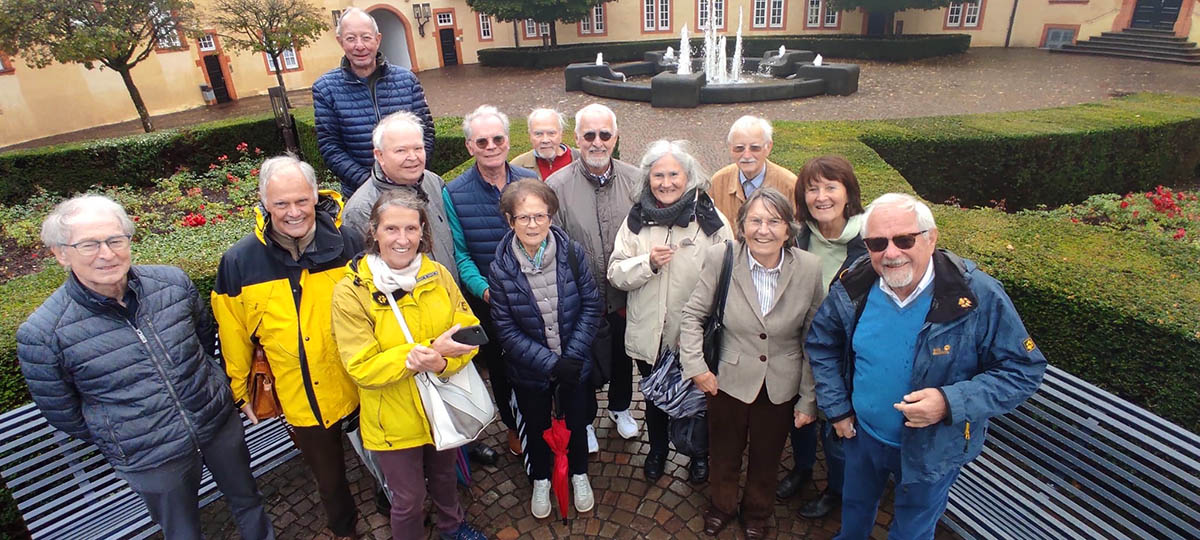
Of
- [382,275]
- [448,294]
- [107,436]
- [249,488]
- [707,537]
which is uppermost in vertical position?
[382,275]

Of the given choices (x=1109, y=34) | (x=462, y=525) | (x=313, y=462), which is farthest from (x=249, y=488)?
(x=1109, y=34)

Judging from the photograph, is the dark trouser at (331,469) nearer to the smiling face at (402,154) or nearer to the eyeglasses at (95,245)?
the eyeglasses at (95,245)

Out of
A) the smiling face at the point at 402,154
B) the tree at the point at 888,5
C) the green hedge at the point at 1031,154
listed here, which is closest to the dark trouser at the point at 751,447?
the smiling face at the point at 402,154

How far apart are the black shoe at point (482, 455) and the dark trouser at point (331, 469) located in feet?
2.86

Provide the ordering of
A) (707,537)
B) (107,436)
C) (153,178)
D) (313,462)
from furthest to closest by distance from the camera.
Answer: (153,178) < (707,537) < (313,462) < (107,436)

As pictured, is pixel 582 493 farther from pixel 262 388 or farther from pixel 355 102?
pixel 355 102

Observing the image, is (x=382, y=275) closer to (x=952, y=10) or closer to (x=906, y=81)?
(x=906, y=81)

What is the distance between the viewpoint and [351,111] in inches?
197

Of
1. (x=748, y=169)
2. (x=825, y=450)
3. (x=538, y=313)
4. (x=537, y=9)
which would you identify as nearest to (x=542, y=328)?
(x=538, y=313)

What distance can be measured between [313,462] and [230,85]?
2670 cm

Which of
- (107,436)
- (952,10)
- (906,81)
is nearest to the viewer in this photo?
(107,436)

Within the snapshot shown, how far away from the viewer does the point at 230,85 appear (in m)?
25.0

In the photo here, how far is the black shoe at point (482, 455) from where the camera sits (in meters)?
4.47

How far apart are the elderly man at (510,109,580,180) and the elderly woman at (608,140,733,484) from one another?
1.08m
